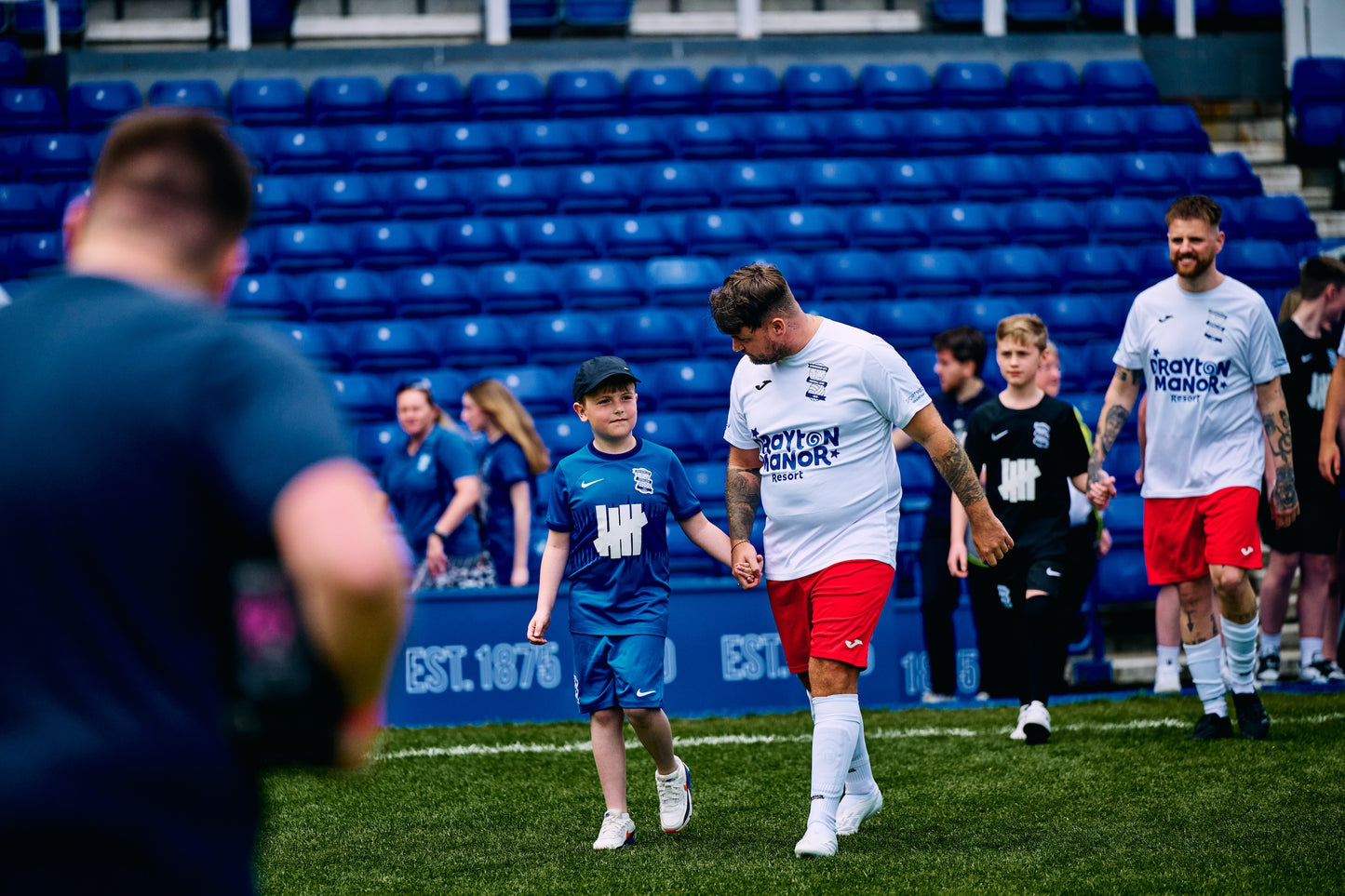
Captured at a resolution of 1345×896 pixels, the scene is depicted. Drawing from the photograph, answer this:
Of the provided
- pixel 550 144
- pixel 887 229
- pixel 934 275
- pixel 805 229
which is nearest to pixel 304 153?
pixel 550 144

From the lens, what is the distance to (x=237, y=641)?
5.36ft

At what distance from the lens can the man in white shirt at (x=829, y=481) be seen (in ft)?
16.3

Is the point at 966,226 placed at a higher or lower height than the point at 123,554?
higher

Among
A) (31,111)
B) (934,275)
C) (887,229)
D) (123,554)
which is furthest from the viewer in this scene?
(31,111)

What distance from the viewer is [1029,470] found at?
7.30 metres

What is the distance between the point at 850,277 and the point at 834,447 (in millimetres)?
9015

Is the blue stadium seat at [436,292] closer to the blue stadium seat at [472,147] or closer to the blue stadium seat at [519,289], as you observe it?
the blue stadium seat at [519,289]

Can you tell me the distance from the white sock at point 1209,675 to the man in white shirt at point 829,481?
218cm

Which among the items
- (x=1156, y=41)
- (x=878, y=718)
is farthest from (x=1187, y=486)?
(x=1156, y=41)

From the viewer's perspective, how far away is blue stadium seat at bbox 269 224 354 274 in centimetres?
1446

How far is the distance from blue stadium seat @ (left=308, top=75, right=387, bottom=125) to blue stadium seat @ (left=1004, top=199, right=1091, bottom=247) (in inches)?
279

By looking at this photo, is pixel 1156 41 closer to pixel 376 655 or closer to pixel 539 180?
pixel 539 180

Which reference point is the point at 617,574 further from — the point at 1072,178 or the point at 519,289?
the point at 1072,178

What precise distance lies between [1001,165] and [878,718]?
882 cm
